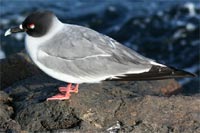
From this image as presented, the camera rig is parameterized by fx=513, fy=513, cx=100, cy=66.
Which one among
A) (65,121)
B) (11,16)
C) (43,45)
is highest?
(43,45)

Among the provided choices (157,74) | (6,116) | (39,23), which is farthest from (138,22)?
(6,116)

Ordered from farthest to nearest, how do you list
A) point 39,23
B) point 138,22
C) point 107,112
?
point 138,22 → point 39,23 → point 107,112

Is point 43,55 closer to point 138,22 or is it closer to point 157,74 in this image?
point 157,74

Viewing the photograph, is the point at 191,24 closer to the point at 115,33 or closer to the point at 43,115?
the point at 115,33

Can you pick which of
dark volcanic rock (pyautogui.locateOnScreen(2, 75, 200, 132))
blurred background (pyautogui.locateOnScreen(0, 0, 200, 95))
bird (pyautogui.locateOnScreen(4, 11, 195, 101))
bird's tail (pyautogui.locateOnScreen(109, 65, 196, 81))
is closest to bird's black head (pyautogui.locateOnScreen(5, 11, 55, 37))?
bird (pyautogui.locateOnScreen(4, 11, 195, 101))

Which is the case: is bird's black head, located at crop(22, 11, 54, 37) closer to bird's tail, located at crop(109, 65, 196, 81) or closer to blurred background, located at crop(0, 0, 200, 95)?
bird's tail, located at crop(109, 65, 196, 81)

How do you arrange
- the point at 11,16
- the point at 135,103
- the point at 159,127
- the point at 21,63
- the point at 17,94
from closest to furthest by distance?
1. the point at 159,127
2. the point at 135,103
3. the point at 17,94
4. the point at 21,63
5. the point at 11,16

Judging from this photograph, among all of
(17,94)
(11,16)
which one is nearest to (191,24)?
(11,16)
